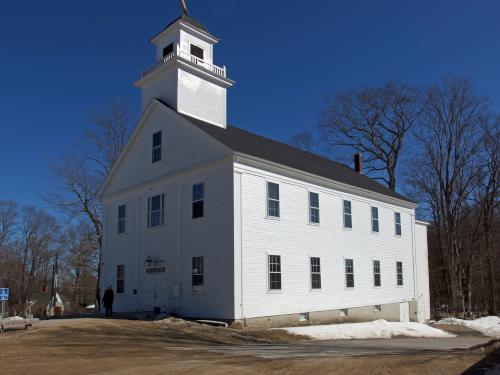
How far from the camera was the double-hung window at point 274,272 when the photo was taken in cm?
2283

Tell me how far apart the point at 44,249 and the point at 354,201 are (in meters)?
55.9

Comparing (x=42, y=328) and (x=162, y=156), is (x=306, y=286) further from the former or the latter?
(x=42, y=328)

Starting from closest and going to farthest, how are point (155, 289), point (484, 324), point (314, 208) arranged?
1. point (155, 289)
2. point (314, 208)
3. point (484, 324)

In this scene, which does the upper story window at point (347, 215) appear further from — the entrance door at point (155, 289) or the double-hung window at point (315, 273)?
the entrance door at point (155, 289)

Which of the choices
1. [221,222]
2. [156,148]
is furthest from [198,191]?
[156,148]

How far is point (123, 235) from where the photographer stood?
28.3 m

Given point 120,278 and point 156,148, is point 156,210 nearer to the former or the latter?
point 156,148

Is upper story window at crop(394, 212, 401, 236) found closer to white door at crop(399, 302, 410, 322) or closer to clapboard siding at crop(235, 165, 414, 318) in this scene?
clapboard siding at crop(235, 165, 414, 318)

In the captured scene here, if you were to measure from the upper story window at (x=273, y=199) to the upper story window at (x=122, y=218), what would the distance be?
31.2 ft

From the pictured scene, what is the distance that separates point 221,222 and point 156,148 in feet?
23.4

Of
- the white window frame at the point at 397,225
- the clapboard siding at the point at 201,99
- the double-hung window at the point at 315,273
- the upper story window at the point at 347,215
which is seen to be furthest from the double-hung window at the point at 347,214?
the clapboard siding at the point at 201,99

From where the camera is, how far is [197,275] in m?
22.8

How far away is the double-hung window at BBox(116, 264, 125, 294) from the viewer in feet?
90.9

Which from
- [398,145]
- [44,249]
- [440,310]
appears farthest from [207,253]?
[44,249]
